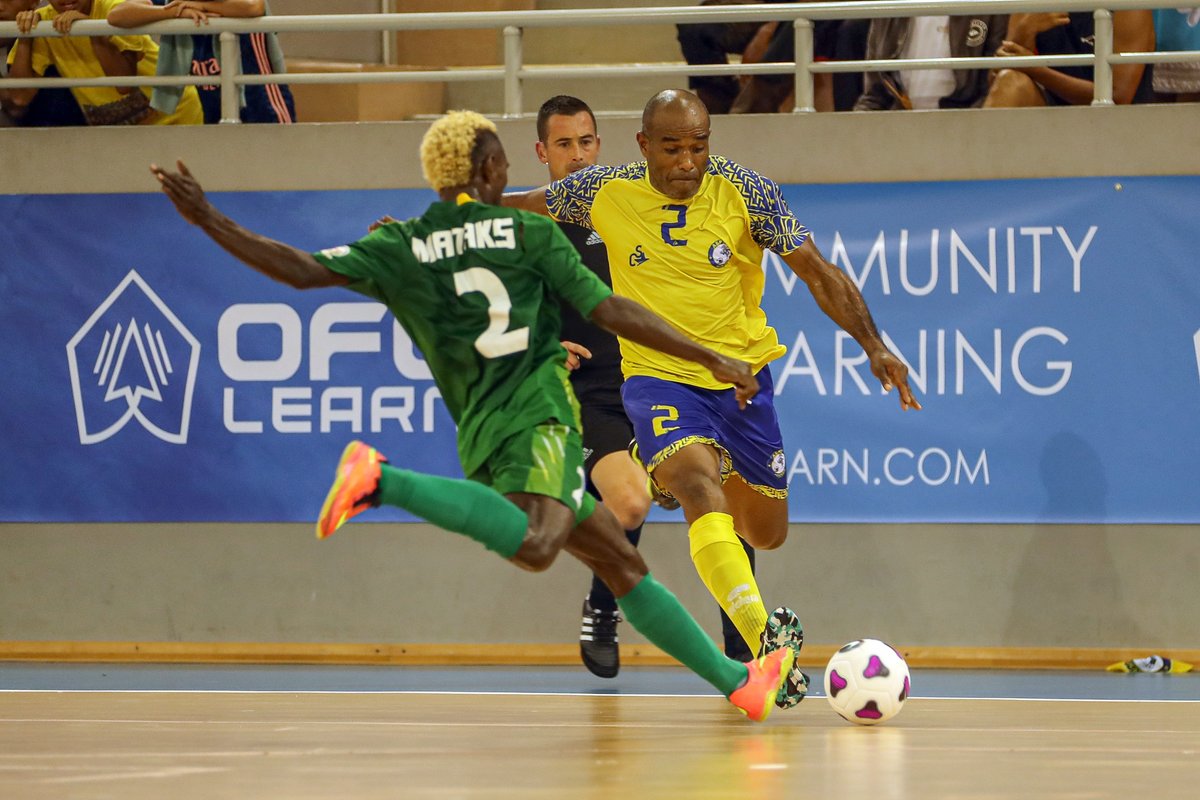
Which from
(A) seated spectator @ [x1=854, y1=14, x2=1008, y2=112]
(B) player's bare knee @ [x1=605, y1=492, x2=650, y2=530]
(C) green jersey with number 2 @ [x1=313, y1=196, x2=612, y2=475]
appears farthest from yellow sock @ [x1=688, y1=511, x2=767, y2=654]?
(A) seated spectator @ [x1=854, y1=14, x2=1008, y2=112]

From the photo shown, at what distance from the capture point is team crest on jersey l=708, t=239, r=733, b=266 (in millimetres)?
6309

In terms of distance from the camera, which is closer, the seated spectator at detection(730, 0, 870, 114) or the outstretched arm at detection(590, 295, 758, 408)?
the outstretched arm at detection(590, 295, 758, 408)

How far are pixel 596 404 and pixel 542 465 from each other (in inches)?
111

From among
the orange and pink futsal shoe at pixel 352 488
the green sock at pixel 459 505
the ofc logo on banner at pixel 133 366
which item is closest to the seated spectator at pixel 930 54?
the ofc logo on banner at pixel 133 366

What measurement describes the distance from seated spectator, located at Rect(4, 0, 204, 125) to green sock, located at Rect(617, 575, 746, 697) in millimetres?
5425

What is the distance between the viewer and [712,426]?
6227mm

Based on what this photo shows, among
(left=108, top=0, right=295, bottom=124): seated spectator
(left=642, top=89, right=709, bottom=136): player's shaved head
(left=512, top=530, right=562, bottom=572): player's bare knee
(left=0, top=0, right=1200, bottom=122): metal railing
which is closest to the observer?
(left=512, top=530, right=562, bottom=572): player's bare knee

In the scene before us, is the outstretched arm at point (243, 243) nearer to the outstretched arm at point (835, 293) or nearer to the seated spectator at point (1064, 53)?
the outstretched arm at point (835, 293)

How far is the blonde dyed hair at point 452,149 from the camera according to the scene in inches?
193

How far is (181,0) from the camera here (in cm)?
917

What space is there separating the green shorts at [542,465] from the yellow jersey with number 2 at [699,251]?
1396 millimetres

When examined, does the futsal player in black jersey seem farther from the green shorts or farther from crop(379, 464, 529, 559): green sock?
crop(379, 464, 529, 559): green sock

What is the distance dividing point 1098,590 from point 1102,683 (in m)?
0.97

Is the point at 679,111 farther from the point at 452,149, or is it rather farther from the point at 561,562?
the point at 561,562
